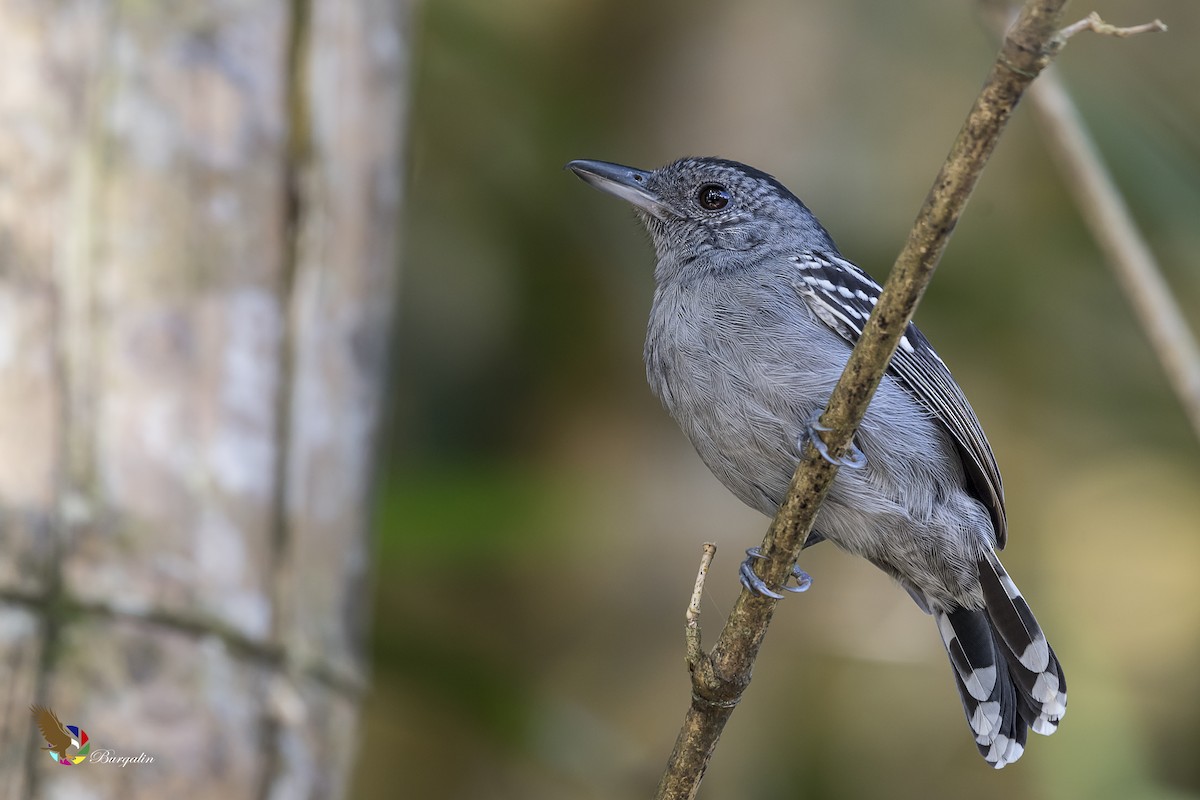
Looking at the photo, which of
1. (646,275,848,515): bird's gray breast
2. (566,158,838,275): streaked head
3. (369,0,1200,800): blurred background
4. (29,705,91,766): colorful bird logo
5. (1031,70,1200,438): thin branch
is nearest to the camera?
(29,705,91,766): colorful bird logo

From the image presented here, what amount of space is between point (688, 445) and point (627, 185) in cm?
155

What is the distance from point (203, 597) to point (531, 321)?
2.62 m

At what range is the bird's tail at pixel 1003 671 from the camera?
325 centimetres

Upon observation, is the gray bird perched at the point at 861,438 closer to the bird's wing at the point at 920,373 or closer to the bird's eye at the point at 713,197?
the bird's wing at the point at 920,373

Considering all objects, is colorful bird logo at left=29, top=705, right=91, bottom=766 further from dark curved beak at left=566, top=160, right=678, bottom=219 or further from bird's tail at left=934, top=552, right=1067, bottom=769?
bird's tail at left=934, top=552, right=1067, bottom=769

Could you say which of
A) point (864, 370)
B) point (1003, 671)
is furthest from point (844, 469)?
point (864, 370)

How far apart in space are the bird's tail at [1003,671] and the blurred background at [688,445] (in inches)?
55.6

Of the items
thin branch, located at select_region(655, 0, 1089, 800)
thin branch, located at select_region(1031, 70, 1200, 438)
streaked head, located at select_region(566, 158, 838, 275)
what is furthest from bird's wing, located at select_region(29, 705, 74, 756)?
thin branch, located at select_region(1031, 70, 1200, 438)

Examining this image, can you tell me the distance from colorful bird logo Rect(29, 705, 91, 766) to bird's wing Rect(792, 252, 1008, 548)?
2.07 meters

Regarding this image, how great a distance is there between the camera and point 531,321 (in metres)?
5.39

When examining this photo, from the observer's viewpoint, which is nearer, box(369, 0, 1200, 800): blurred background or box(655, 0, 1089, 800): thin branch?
box(655, 0, 1089, 800): thin branch

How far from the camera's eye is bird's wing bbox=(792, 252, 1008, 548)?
3.21 m

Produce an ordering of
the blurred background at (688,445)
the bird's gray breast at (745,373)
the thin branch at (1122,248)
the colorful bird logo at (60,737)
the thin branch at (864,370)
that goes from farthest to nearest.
Answer: the blurred background at (688,445)
the thin branch at (1122,248)
the bird's gray breast at (745,373)
the colorful bird logo at (60,737)
the thin branch at (864,370)

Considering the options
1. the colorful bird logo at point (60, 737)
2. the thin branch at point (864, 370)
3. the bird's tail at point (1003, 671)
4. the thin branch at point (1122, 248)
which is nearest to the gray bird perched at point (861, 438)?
the bird's tail at point (1003, 671)
